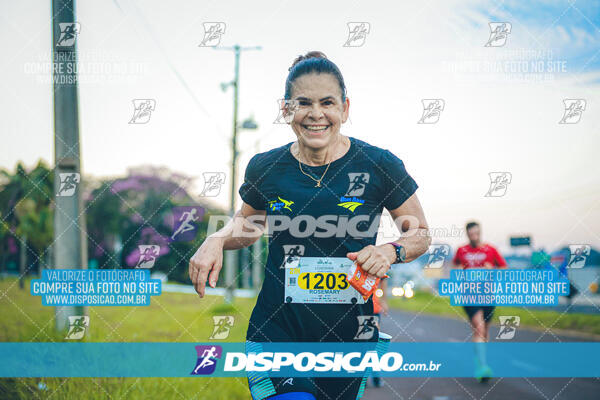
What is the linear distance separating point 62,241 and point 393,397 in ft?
13.0

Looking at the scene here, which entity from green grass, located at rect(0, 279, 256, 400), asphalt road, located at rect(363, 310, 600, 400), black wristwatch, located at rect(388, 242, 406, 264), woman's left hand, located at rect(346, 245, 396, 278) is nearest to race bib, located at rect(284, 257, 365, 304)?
black wristwatch, located at rect(388, 242, 406, 264)

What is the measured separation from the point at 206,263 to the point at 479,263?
435cm

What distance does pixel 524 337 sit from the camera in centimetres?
1053

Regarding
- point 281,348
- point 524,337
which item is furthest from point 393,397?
point 524,337

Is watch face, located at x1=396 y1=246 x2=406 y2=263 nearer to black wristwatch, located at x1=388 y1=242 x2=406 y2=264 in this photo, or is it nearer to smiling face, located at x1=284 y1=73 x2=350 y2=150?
black wristwatch, located at x1=388 y1=242 x2=406 y2=264

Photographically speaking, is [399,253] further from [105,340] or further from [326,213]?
[105,340]

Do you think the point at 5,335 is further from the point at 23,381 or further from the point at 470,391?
the point at 470,391

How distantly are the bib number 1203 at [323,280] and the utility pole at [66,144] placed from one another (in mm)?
3181

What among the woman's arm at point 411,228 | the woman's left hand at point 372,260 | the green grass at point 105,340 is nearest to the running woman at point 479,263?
the green grass at point 105,340

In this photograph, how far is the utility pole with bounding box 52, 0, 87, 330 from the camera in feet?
16.0

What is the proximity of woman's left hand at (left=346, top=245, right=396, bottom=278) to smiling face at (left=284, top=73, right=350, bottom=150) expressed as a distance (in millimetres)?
686

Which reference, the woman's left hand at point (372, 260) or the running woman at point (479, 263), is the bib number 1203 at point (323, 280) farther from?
the running woman at point (479, 263)

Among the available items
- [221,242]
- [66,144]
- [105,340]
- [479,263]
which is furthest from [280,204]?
A: [479,263]

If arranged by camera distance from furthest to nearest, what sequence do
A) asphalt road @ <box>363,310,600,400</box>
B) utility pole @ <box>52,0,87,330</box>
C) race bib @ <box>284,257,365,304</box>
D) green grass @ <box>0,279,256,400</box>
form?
asphalt road @ <box>363,310,600,400</box> < utility pole @ <box>52,0,87,330</box> < green grass @ <box>0,279,256,400</box> < race bib @ <box>284,257,365,304</box>
